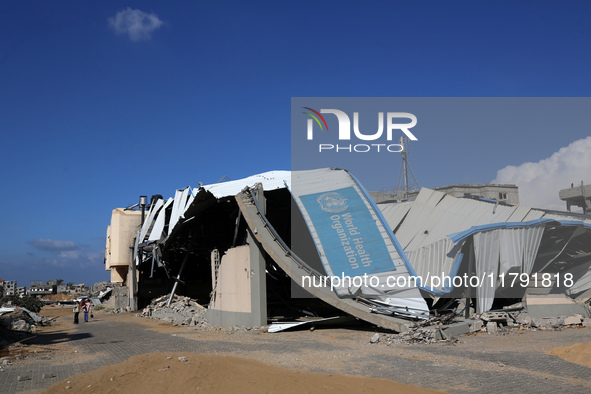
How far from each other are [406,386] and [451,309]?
10.3m

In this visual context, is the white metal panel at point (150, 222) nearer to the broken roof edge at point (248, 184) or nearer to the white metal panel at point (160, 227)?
the white metal panel at point (160, 227)

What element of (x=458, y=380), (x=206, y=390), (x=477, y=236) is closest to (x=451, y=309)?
(x=477, y=236)

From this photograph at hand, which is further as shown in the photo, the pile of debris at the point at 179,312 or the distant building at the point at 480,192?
the distant building at the point at 480,192

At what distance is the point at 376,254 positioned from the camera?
18.5m

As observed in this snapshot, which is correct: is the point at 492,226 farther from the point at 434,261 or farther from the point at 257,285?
the point at 257,285

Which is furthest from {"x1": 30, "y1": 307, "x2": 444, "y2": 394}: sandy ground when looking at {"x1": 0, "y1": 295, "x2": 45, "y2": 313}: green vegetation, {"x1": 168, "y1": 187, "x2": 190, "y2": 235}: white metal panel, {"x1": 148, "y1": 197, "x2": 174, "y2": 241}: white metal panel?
{"x1": 0, "y1": 295, "x2": 45, "y2": 313}: green vegetation

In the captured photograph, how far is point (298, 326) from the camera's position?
59.0 feet

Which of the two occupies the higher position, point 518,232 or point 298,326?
point 518,232

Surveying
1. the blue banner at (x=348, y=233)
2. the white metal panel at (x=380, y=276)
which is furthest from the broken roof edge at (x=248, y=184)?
the blue banner at (x=348, y=233)

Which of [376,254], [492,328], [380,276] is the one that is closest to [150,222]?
[376,254]

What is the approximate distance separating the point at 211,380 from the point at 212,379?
0.07 metres

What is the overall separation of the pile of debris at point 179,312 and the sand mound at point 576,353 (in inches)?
575

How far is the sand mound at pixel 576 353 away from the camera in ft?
32.1

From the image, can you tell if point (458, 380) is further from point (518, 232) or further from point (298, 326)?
point (518, 232)
